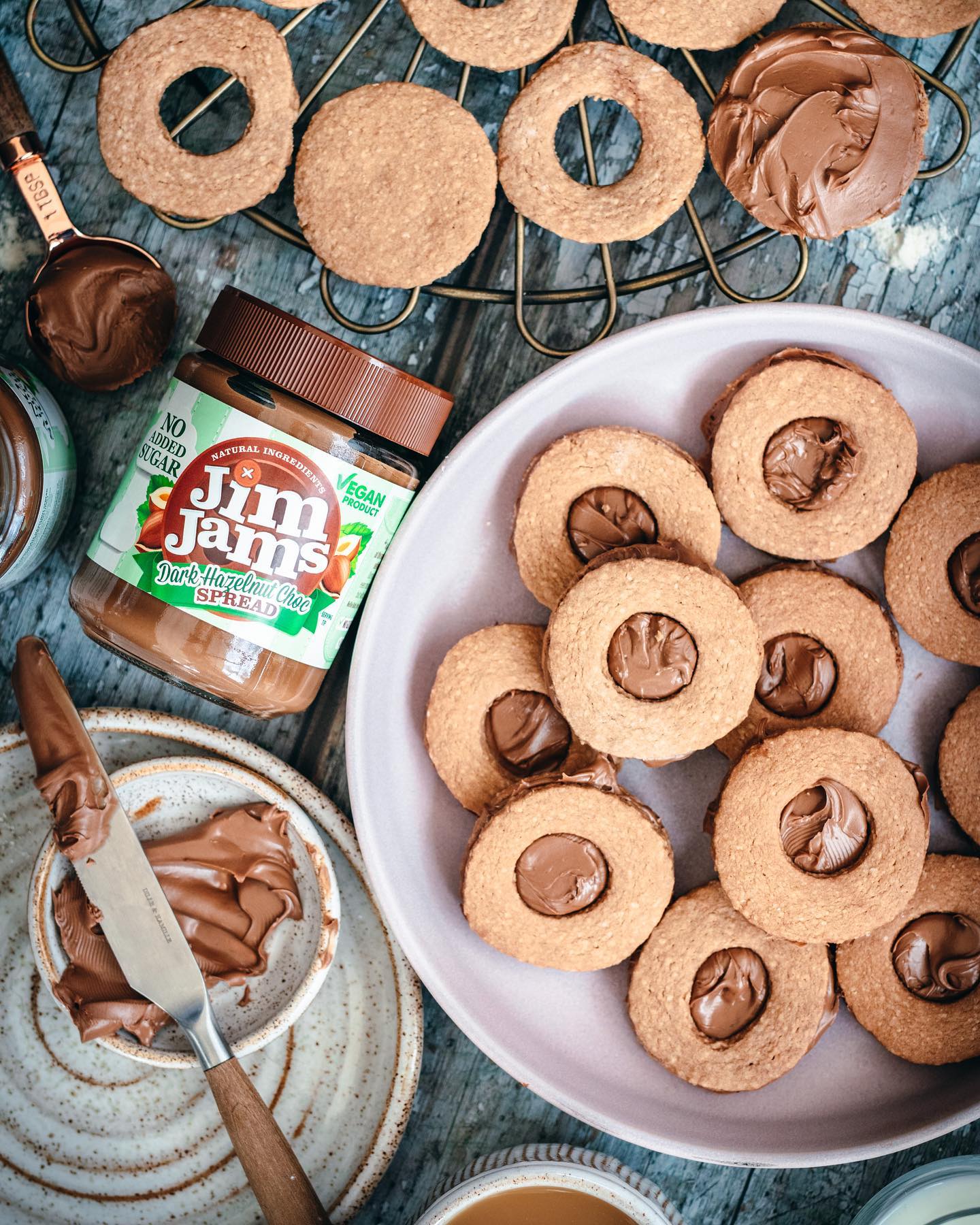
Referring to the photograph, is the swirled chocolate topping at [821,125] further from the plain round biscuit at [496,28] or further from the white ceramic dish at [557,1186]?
the white ceramic dish at [557,1186]

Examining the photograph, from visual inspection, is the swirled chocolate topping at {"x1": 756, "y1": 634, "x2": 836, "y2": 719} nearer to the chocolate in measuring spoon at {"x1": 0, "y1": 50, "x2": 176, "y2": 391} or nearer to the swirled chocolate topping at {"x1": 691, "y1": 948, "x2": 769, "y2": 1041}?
the swirled chocolate topping at {"x1": 691, "y1": 948, "x2": 769, "y2": 1041}

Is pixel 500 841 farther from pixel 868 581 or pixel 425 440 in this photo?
pixel 868 581

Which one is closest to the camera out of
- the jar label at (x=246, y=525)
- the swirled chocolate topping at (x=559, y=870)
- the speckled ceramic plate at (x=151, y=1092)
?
the jar label at (x=246, y=525)

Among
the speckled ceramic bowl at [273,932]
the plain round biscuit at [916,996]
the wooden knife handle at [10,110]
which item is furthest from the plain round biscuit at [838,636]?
the wooden knife handle at [10,110]

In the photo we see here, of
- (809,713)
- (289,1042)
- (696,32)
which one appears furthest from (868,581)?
(289,1042)

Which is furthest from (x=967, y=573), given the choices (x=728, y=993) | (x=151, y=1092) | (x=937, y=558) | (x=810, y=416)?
(x=151, y=1092)

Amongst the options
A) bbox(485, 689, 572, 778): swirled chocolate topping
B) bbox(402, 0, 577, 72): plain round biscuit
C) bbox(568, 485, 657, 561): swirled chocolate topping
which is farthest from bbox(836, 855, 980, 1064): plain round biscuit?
bbox(402, 0, 577, 72): plain round biscuit

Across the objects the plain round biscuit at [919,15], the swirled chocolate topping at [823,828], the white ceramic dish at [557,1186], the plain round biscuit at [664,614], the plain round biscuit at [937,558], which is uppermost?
the plain round biscuit at [919,15]

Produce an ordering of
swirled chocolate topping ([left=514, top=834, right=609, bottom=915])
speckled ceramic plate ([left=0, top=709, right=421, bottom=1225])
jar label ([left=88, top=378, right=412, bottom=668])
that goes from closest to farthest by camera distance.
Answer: jar label ([left=88, top=378, right=412, bottom=668]) < swirled chocolate topping ([left=514, top=834, right=609, bottom=915]) < speckled ceramic plate ([left=0, top=709, right=421, bottom=1225])
